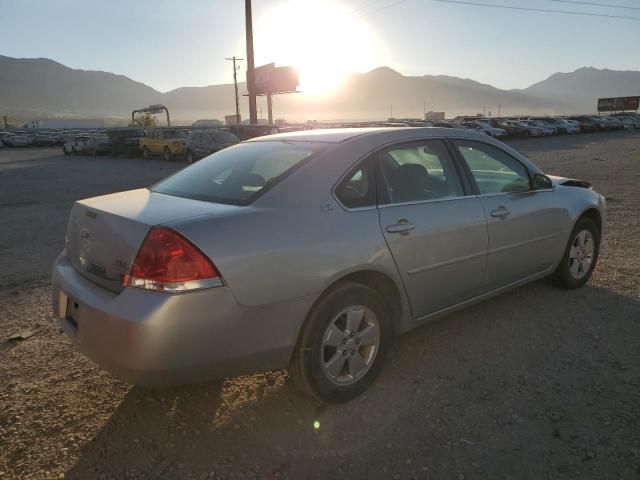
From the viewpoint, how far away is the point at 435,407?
113 inches

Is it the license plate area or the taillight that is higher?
the taillight

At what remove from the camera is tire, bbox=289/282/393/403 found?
2.68 m

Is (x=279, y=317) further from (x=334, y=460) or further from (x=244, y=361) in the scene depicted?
(x=334, y=460)

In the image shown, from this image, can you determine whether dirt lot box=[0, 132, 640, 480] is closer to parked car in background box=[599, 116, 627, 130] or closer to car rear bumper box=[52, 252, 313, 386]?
car rear bumper box=[52, 252, 313, 386]

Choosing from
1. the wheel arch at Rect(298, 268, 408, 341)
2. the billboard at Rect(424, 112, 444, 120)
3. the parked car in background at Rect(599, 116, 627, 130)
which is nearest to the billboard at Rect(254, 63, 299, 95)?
the billboard at Rect(424, 112, 444, 120)

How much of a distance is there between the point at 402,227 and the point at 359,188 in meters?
0.35

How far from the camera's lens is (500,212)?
3629 mm

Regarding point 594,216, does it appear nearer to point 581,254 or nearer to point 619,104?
point 581,254

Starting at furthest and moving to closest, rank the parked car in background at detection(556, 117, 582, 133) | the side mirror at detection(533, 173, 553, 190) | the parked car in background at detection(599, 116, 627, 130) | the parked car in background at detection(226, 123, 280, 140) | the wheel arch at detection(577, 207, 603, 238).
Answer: the parked car in background at detection(599, 116, 627, 130)
the parked car in background at detection(556, 117, 582, 133)
the parked car in background at detection(226, 123, 280, 140)
the wheel arch at detection(577, 207, 603, 238)
the side mirror at detection(533, 173, 553, 190)

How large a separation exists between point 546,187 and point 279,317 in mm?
2764

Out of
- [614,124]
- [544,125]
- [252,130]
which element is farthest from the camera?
[614,124]

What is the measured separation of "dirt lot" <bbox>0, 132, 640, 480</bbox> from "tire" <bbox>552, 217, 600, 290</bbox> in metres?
0.34

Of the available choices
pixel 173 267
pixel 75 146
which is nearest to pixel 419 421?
pixel 173 267

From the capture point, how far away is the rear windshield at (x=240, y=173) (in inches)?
113
